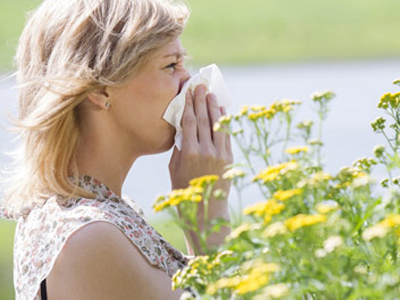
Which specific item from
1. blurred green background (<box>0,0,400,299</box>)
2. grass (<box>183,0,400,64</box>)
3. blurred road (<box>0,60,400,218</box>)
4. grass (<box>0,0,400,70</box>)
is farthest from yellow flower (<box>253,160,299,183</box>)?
grass (<box>183,0,400,64</box>)

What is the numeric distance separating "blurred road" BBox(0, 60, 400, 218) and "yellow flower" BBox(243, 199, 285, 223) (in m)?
2.58

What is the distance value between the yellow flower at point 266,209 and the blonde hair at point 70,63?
720 millimetres

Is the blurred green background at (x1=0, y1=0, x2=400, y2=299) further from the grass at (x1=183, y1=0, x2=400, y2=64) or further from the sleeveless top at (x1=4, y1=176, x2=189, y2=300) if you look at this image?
the sleeveless top at (x1=4, y1=176, x2=189, y2=300)

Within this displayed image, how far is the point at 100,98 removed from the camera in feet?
5.15

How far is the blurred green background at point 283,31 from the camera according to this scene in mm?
11008

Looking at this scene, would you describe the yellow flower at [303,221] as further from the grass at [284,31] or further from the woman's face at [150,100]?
the grass at [284,31]

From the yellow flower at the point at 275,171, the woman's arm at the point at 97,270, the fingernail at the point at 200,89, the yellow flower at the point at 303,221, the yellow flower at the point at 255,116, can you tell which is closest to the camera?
the yellow flower at the point at 303,221

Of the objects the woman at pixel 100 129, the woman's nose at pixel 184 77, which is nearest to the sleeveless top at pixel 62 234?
the woman at pixel 100 129

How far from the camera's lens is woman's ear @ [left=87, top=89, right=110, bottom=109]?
156 cm

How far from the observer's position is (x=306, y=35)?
1170cm

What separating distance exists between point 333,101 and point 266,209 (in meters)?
7.31

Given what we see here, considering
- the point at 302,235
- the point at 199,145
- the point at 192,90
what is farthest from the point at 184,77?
the point at 302,235

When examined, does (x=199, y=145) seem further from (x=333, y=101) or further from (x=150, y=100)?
(x=333, y=101)

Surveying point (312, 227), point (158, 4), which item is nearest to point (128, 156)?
point (158, 4)
